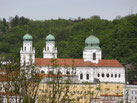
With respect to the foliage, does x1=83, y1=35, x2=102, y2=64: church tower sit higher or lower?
lower

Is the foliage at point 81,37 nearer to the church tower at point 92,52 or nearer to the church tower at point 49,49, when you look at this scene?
the church tower at point 49,49

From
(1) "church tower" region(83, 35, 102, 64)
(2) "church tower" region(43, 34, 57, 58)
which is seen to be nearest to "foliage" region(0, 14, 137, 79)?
(2) "church tower" region(43, 34, 57, 58)

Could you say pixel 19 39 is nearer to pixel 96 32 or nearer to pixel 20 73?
pixel 96 32

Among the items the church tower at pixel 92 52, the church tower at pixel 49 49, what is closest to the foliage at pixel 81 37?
the church tower at pixel 49 49

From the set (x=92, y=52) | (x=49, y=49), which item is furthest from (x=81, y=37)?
(x=92, y=52)

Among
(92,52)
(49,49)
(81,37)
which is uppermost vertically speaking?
(81,37)

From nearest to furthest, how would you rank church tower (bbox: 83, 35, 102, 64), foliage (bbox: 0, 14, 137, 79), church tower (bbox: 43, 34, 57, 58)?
church tower (bbox: 83, 35, 102, 64) → church tower (bbox: 43, 34, 57, 58) → foliage (bbox: 0, 14, 137, 79)

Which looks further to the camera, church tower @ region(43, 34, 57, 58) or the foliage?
the foliage

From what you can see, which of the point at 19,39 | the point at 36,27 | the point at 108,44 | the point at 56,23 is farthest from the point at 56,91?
the point at 56,23

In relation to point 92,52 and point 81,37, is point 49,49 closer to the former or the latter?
point 92,52

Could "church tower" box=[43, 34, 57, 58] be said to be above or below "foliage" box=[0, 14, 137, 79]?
below

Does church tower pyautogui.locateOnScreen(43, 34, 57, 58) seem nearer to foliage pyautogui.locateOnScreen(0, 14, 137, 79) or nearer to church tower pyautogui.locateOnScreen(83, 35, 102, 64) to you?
church tower pyautogui.locateOnScreen(83, 35, 102, 64)

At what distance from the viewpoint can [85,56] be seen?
241 ft

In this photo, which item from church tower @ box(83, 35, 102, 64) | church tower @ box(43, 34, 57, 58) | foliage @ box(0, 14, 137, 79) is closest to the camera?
church tower @ box(83, 35, 102, 64)
